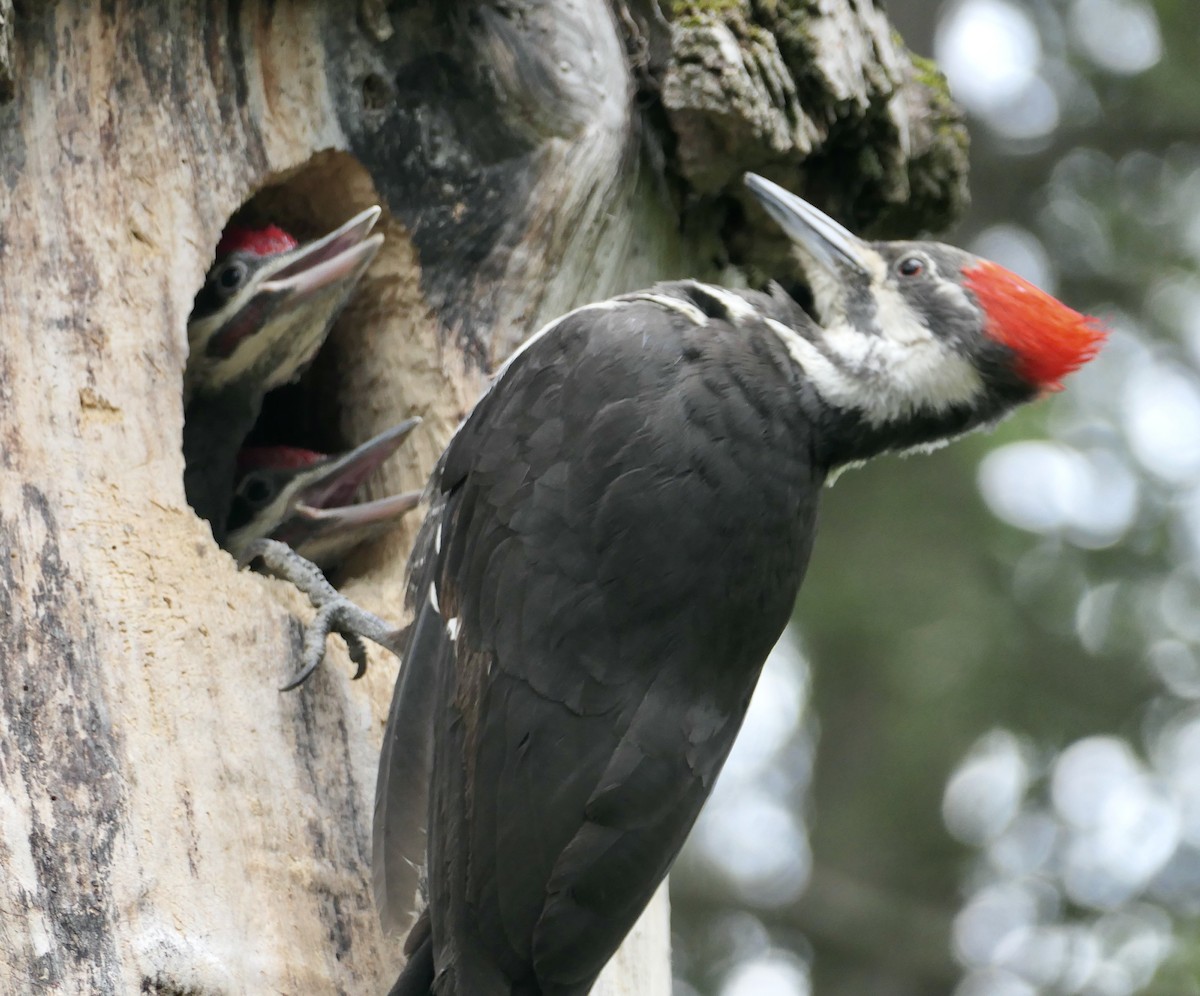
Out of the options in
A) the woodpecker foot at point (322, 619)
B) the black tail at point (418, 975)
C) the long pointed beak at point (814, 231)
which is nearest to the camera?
the black tail at point (418, 975)

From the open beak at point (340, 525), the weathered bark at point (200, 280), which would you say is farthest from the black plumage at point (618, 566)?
the open beak at point (340, 525)

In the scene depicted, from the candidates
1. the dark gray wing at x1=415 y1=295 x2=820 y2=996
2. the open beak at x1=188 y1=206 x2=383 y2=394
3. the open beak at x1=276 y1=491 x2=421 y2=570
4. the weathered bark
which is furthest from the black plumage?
the open beak at x1=188 y1=206 x2=383 y2=394

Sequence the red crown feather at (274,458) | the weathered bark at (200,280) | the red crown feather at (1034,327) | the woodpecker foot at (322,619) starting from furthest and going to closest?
the red crown feather at (274,458) → the red crown feather at (1034,327) → the woodpecker foot at (322,619) → the weathered bark at (200,280)

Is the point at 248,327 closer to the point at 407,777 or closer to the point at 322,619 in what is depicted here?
the point at 322,619

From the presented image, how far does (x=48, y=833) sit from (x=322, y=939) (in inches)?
18.7

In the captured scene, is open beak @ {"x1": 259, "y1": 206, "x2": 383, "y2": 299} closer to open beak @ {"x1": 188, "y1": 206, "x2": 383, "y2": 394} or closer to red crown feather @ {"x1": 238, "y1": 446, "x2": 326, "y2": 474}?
open beak @ {"x1": 188, "y1": 206, "x2": 383, "y2": 394}

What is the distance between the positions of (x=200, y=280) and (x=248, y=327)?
0.48 m

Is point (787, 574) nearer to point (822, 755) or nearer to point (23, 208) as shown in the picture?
point (23, 208)

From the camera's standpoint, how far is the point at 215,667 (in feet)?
8.75

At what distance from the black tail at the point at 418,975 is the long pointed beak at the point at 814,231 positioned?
1.53m

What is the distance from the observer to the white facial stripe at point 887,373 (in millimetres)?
2984

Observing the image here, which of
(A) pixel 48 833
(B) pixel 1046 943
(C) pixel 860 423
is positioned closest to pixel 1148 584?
(B) pixel 1046 943

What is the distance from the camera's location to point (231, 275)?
344 cm

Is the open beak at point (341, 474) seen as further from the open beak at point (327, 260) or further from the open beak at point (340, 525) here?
the open beak at point (327, 260)
